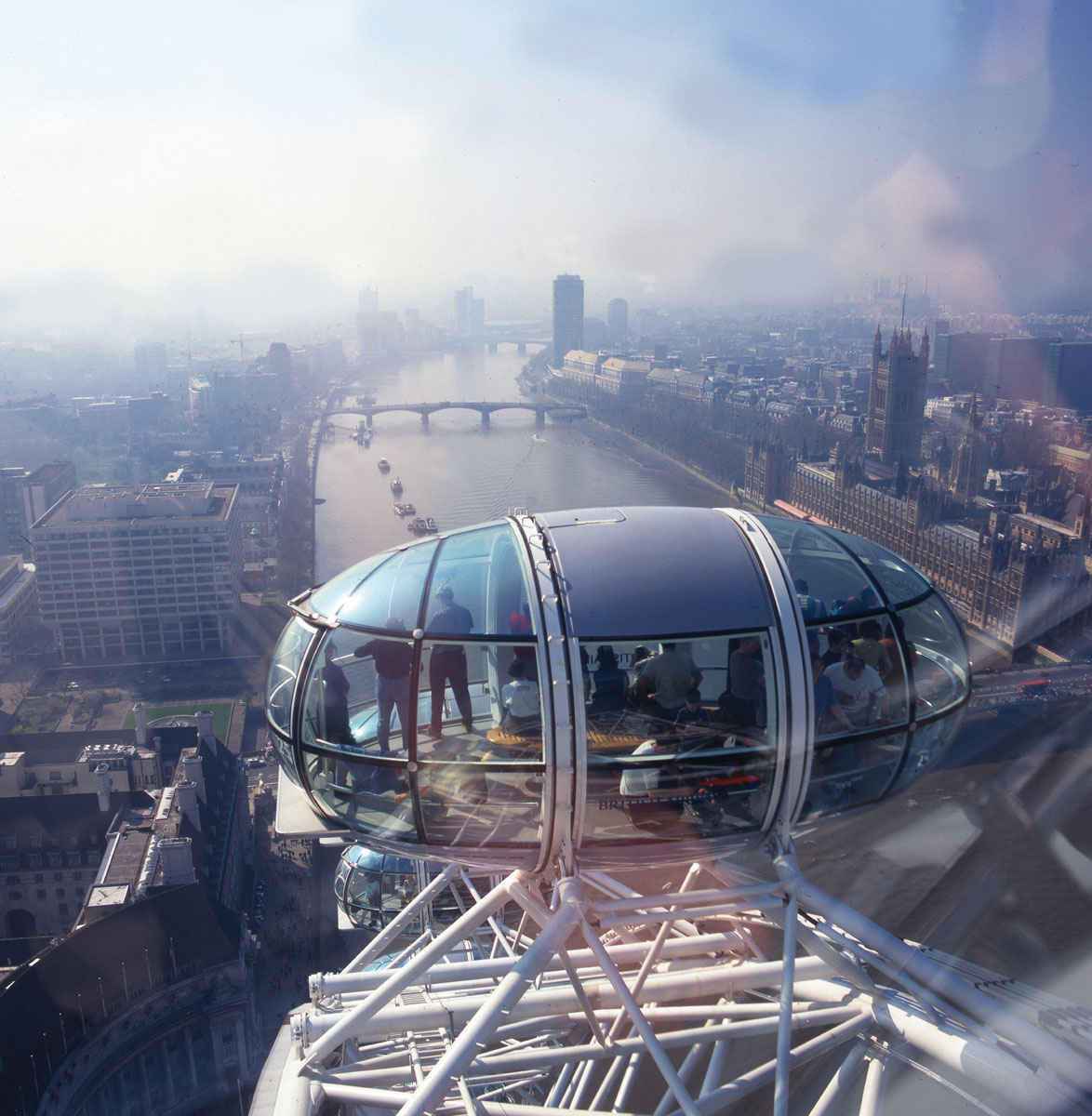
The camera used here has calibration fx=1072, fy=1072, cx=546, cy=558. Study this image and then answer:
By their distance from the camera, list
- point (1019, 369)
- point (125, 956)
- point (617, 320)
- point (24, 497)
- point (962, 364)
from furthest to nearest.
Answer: point (617, 320)
point (962, 364)
point (1019, 369)
point (24, 497)
point (125, 956)

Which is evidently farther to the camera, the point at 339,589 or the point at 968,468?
the point at 968,468

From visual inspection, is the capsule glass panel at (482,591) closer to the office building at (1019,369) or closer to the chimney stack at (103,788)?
the chimney stack at (103,788)

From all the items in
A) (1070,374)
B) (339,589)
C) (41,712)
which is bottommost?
(41,712)

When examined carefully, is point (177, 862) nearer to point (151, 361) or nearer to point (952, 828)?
point (952, 828)

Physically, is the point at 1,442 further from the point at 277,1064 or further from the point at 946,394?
the point at 277,1064

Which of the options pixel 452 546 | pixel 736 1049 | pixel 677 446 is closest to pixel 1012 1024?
pixel 452 546

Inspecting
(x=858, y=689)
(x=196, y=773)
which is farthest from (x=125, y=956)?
(x=858, y=689)
